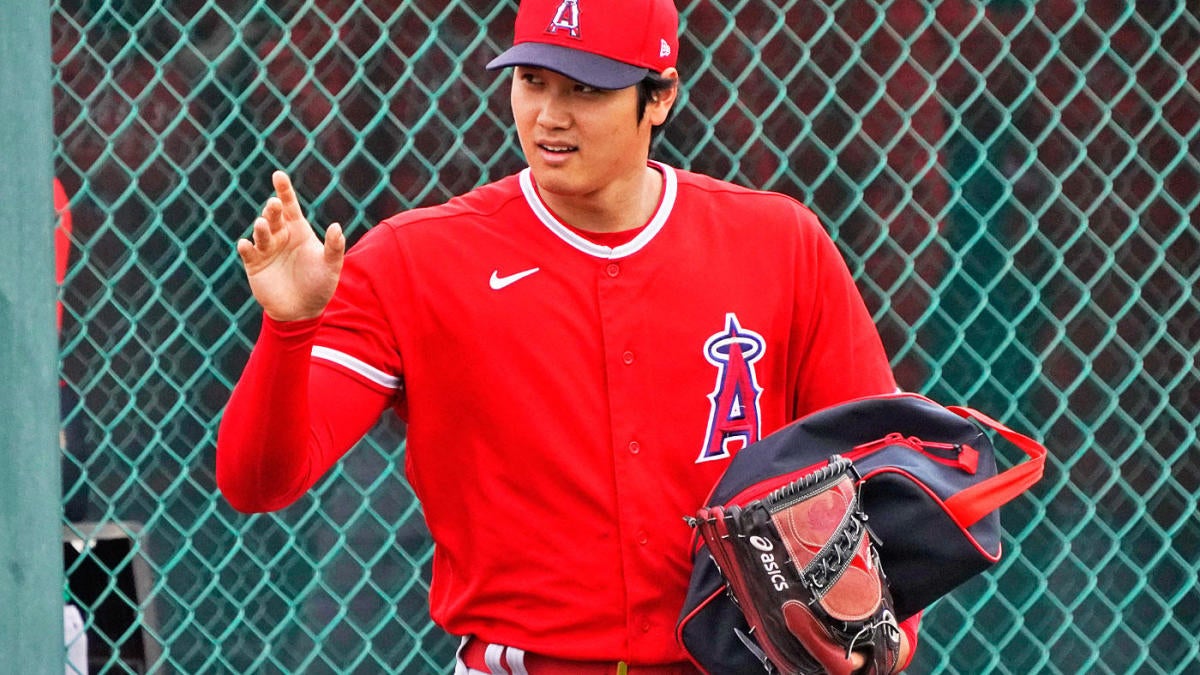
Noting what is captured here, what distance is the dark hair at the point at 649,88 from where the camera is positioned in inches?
82.8

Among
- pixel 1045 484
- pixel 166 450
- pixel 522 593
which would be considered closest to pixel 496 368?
pixel 522 593

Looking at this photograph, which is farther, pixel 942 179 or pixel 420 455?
pixel 942 179

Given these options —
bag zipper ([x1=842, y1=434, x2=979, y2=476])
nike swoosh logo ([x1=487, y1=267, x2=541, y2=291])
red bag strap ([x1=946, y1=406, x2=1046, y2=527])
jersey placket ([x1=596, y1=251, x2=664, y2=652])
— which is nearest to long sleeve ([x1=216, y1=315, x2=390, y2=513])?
nike swoosh logo ([x1=487, y1=267, x2=541, y2=291])

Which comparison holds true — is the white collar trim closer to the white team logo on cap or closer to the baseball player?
the baseball player

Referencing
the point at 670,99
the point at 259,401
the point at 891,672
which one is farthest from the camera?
the point at 670,99

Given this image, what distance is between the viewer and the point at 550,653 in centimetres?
203

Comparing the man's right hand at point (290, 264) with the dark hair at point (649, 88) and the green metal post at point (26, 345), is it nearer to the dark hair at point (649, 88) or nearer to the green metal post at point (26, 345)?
the green metal post at point (26, 345)

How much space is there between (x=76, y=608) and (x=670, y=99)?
89.3 inches

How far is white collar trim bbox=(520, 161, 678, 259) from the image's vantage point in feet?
6.90

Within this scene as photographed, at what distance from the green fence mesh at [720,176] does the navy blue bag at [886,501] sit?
1678mm

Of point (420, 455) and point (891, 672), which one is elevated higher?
point (891, 672)

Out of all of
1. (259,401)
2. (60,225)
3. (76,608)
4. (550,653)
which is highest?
(259,401)

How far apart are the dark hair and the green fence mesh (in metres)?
1.45

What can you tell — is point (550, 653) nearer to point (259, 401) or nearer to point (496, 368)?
point (496, 368)
